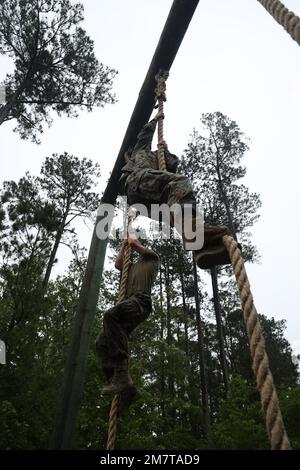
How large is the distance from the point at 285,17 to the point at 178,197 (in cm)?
114

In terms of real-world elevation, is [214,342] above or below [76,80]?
below

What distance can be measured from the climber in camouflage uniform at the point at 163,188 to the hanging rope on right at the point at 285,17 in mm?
897

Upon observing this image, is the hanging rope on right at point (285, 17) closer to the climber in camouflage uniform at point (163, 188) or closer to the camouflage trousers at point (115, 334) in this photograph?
the climber in camouflage uniform at point (163, 188)

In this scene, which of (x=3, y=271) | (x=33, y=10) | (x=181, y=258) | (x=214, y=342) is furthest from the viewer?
(x=214, y=342)

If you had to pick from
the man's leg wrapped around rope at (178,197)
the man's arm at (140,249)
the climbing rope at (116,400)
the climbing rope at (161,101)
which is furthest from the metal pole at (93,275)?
the man's arm at (140,249)

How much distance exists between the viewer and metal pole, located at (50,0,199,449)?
10.8 ft

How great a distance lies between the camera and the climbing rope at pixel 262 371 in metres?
1.09

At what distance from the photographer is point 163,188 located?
2.61 meters

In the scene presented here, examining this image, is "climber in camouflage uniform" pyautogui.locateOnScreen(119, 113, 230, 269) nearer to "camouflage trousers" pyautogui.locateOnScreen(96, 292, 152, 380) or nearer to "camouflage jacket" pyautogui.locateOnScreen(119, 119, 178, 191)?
"camouflage jacket" pyautogui.locateOnScreen(119, 119, 178, 191)

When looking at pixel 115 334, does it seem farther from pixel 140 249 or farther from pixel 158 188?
pixel 158 188
